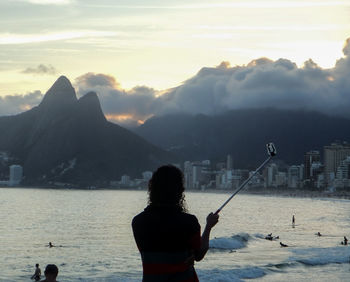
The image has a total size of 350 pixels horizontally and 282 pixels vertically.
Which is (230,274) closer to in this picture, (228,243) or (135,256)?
(135,256)

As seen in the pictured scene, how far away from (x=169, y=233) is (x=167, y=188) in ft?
1.14

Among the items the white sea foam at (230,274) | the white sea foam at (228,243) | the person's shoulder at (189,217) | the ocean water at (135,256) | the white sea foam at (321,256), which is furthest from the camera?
the white sea foam at (228,243)

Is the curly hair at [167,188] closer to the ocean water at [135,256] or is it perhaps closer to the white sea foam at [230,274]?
the white sea foam at [230,274]

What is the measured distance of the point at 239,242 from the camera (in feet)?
194

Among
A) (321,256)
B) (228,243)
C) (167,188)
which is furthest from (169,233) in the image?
(228,243)

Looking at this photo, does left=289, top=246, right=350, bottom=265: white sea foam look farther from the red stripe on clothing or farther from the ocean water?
the red stripe on clothing

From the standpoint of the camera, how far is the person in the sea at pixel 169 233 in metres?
4.46

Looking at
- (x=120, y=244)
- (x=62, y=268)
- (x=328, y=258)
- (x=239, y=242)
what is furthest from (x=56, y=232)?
(x=328, y=258)

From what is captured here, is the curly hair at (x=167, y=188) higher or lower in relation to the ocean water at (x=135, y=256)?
higher

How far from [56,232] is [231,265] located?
38458mm

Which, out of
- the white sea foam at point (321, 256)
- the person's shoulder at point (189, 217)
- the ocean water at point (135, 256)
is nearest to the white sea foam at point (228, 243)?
the ocean water at point (135, 256)

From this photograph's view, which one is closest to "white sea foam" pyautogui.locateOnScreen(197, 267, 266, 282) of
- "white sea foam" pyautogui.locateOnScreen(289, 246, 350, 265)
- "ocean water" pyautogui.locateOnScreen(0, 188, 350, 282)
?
"ocean water" pyautogui.locateOnScreen(0, 188, 350, 282)

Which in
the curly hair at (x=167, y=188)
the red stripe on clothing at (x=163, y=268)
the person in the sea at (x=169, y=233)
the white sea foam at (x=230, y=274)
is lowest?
the white sea foam at (x=230, y=274)

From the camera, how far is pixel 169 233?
4.50 meters
